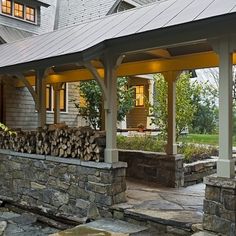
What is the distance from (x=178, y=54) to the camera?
21.6 ft

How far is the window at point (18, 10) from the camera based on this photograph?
485 inches

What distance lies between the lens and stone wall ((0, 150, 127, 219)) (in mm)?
5289

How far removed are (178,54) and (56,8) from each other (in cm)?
996

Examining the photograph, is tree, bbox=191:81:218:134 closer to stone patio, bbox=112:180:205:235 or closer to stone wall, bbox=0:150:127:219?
stone patio, bbox=112:180:205:235

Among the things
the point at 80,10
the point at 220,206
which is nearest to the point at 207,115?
the point at 80,10

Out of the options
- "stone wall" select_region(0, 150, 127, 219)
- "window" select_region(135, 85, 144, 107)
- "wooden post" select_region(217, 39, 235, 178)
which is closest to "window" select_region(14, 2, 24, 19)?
"stone wall" select_region(0, 150, 127, 219)

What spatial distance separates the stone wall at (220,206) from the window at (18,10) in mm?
10329

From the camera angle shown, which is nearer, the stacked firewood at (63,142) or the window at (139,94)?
the stacked firewood at (63,142)

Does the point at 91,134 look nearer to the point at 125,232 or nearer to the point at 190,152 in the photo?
the point at 125,232

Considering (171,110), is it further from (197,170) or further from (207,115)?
(207,115)

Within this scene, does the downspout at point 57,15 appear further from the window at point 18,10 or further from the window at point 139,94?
the window at point 139,94

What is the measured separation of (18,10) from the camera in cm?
1242

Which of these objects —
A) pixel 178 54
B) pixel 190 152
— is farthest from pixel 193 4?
pixel 190 152

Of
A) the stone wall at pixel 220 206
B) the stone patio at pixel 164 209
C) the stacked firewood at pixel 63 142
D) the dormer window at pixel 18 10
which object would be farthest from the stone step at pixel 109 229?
the dormer window at pixel 18 10
